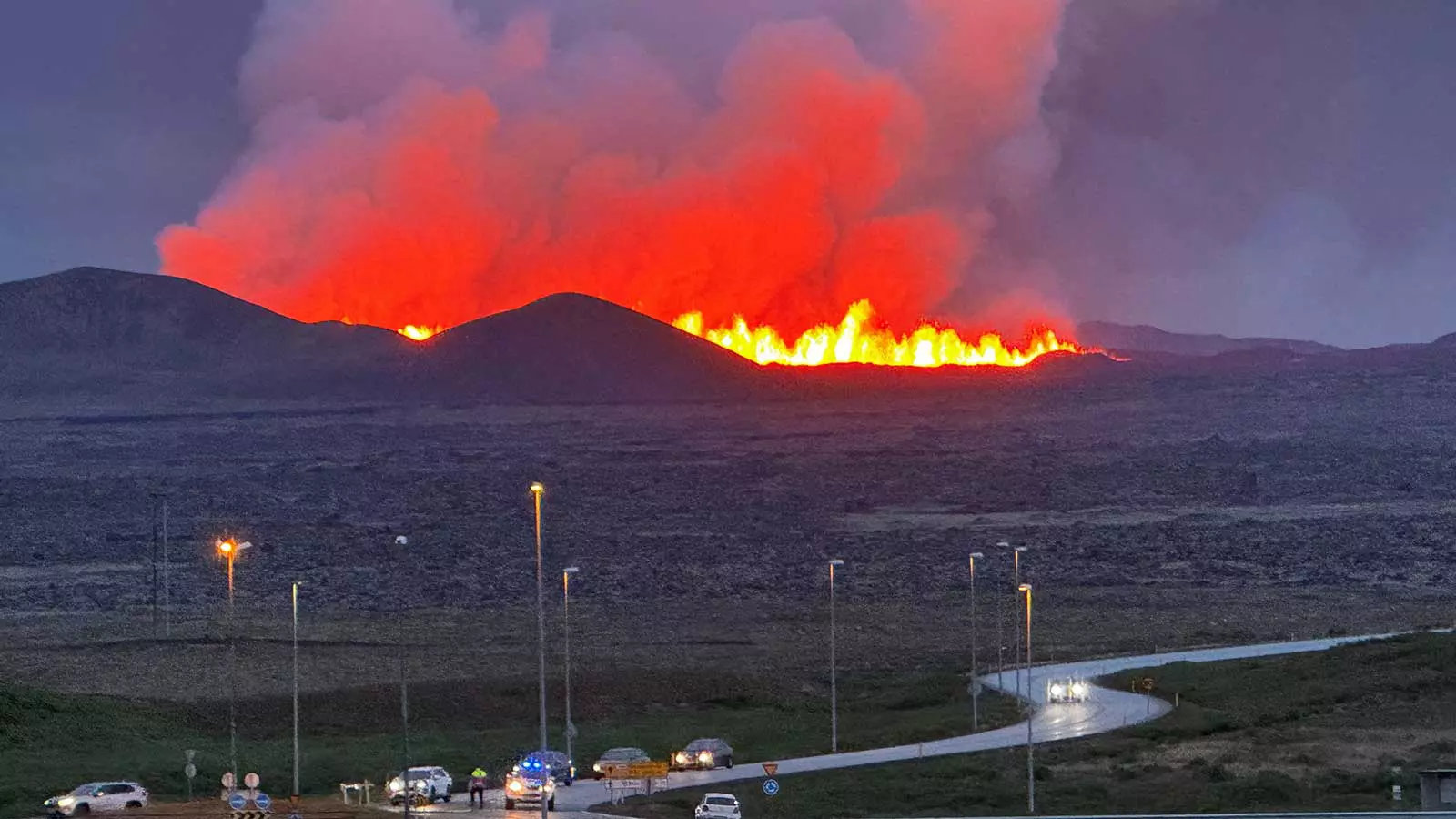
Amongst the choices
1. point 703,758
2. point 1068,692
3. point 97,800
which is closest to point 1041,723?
point 1068,692

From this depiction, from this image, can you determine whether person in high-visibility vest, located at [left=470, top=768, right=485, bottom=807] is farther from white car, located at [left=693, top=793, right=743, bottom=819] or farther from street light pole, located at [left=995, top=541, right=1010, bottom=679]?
street light pole, located at [left=995, top=541, right=1010, bottom=679]

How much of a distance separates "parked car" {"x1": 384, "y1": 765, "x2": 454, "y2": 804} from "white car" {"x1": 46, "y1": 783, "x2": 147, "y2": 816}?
7.16 metres

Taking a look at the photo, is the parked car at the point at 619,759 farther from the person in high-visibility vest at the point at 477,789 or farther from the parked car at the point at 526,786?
the person in high-visibility vest at the point at 477,789

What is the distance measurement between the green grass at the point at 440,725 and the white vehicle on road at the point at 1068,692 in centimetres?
233

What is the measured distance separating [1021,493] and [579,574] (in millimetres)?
50971

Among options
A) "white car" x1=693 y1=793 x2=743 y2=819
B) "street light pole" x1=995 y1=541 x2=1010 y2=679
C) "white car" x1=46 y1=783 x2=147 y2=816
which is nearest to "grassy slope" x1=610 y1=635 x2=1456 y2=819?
"white car" x1=693 y1=793 x2=743 y2=819

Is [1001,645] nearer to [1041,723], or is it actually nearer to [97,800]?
[1041,723]

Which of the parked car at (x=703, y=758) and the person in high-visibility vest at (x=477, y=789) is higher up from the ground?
the person in high-visibility vest at (x=477, y=789)

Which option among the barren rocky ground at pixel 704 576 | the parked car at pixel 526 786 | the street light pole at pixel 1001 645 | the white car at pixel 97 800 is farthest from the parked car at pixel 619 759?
the barren rocky ground at pixel 704 576

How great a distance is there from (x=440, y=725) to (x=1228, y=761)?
117 ft

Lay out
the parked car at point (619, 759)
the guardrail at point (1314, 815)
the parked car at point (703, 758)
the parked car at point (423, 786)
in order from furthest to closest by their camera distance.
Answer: the parked car at point (703, 758), the parked car at point (619, 759), the parked car at point (423, 786), the guardrail at point (1314, 815)

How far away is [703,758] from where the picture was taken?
252 feet

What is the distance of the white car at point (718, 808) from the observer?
5872 cm

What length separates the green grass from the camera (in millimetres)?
78688
